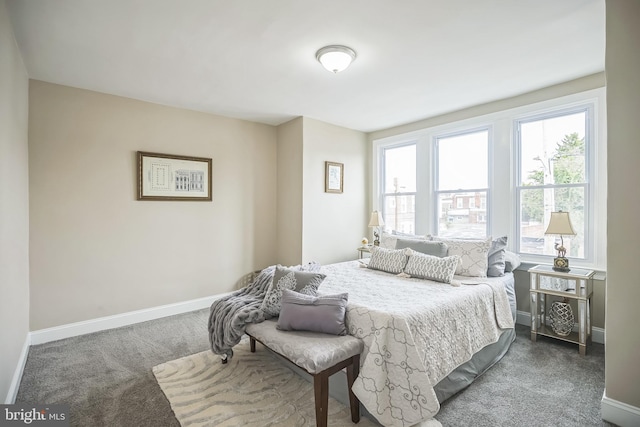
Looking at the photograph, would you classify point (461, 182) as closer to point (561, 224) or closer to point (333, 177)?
point (561, 224)

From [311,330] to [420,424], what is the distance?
33.1 inches

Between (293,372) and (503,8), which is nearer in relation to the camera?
(503,8)

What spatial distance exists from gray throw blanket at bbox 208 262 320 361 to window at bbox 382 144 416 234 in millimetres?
2723

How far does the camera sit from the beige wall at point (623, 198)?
1797 mm

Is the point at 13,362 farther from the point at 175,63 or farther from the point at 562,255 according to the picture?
the point at 562,255

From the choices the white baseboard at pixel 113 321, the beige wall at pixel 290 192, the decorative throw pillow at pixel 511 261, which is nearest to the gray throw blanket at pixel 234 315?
the white baseboard at pixel 113 321

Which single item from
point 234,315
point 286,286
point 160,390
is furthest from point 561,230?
point 160,390

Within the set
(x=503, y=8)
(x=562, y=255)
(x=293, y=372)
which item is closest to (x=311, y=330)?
(x=293, y=372)

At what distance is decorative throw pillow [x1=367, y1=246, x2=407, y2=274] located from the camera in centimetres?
321

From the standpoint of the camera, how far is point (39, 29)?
7.32 feet

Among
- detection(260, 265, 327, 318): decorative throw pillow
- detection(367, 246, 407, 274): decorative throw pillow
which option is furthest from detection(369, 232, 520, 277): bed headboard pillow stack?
detection(260, 265, 327, 318): decorative throw pillow

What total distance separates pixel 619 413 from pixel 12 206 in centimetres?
432

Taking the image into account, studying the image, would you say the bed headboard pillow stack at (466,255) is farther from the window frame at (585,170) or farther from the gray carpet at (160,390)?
the gray carpet at (160,390)

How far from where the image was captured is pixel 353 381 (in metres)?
1.91
